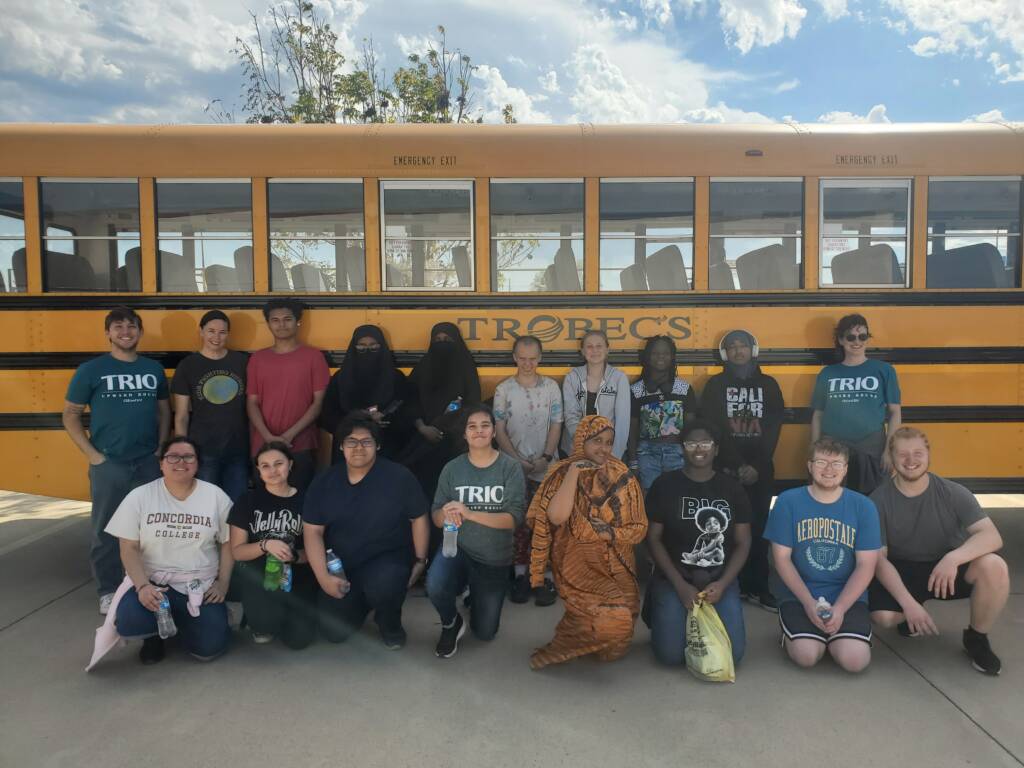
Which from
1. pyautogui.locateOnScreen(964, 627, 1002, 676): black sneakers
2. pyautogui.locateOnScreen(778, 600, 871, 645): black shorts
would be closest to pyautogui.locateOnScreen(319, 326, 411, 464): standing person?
pyautogui.locateOnScreen(778, 600, 871, 645): black shorts

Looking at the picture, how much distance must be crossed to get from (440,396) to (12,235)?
2832 mm

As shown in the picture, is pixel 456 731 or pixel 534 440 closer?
pixel 456 731

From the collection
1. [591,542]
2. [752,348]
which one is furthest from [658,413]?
[591,542]

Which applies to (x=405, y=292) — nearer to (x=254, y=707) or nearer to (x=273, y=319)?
(x=273, y=319)

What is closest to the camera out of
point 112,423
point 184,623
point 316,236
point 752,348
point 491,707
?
point 491,707

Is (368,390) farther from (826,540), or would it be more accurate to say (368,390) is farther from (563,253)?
(826,540)

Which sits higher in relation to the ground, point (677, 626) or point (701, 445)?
point (701, 445)

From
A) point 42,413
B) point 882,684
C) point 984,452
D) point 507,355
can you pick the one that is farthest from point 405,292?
point 984,452

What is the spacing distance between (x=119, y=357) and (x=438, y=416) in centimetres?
186

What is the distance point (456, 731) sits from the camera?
264 centimetres

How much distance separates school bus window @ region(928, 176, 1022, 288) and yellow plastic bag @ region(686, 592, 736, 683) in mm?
2812

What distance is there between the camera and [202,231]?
4.26 m

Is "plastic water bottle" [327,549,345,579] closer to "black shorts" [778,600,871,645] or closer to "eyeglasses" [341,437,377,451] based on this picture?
"eyeglasses" [341,437,377,451]

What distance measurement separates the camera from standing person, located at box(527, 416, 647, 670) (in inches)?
120
